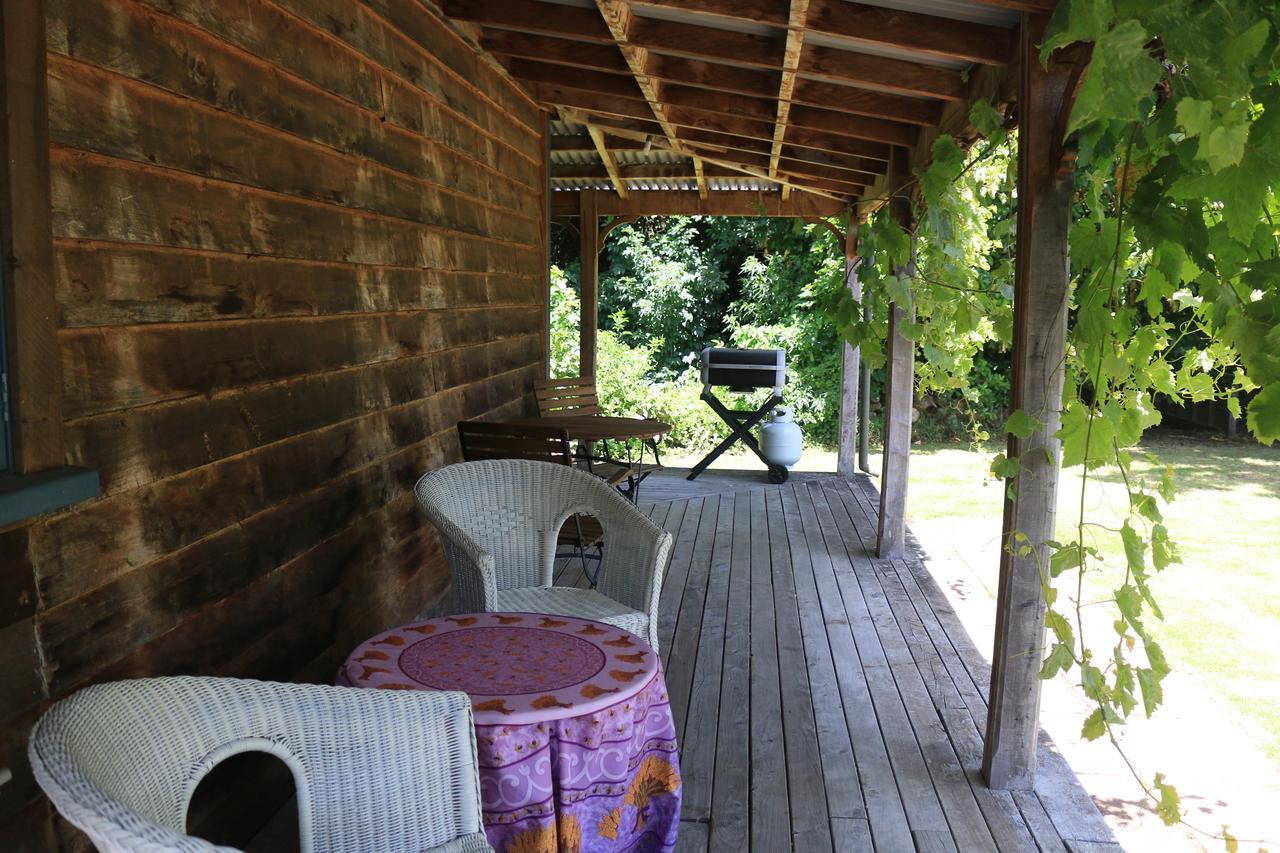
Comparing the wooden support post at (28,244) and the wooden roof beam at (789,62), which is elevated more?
the wooden roof beam at (789,62)

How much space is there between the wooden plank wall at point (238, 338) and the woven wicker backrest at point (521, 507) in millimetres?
395

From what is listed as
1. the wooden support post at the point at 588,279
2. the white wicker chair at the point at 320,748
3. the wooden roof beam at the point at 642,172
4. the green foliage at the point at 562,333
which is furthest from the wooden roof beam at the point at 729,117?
the green foliage at the point at 562,333

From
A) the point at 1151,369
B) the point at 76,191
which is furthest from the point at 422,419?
the point at 1151,369

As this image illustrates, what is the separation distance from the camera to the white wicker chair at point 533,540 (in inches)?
112

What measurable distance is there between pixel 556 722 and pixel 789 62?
2548 mm

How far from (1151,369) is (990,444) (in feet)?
31.9

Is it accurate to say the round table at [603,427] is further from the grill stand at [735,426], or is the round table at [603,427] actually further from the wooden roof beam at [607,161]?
the grill stand at [735,426]

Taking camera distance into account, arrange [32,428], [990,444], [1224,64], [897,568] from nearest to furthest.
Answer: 1. [1224,64]
2. [32,428]
3. [897,568]
4. [990,444]

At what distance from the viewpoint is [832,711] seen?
337cm

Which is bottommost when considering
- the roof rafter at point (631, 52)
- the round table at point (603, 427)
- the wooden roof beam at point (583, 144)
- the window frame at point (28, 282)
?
the round table at point (603, 427)

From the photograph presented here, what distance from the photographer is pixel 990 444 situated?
457 inches

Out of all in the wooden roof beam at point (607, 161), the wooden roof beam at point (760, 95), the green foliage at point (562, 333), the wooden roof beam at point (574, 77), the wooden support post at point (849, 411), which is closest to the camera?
the wooden roof beam at point (760, 95)

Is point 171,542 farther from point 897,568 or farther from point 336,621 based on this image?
point 897,568

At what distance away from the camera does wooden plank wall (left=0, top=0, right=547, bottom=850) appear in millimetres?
1852
